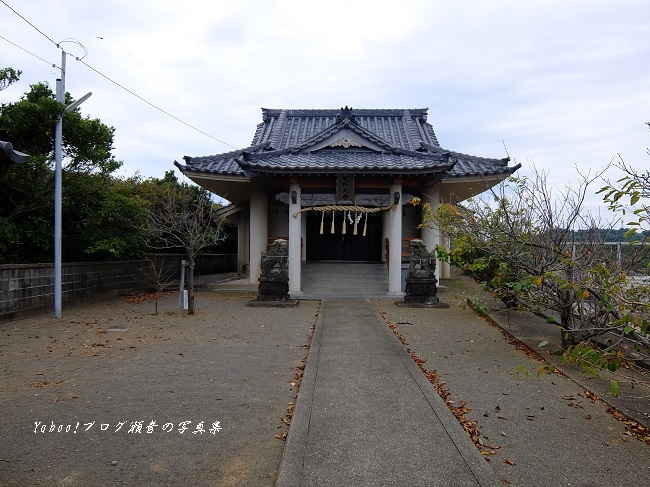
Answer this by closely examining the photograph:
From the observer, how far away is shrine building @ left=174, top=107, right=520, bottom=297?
13539 mm

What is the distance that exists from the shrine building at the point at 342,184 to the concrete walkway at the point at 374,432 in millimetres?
7131

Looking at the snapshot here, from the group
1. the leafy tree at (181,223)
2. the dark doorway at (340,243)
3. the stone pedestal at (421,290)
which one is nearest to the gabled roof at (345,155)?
the leafy tree at (181,223)

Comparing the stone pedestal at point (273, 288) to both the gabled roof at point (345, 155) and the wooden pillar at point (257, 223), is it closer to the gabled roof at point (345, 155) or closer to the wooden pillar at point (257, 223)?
the gabled roof at point (345, 155)

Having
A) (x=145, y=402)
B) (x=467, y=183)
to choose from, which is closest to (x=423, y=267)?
(x=467, y=183)

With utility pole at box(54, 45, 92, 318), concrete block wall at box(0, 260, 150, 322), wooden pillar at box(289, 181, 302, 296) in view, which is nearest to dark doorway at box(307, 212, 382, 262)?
wooden pillar at box(289, 181, 302, 296)

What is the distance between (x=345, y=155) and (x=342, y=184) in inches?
56.7

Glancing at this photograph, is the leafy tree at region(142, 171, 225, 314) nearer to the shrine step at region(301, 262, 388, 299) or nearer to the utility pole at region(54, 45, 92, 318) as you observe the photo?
the utility pole at region(54, 45, 92, 318)

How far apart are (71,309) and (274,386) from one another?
845 cm

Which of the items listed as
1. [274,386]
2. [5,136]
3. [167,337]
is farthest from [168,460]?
[5,136]

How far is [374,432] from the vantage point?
3828 millimetres

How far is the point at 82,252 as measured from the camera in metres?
13.2

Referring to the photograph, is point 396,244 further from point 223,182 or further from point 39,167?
point 39,167

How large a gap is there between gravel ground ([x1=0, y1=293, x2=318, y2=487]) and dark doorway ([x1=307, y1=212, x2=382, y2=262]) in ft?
31.1

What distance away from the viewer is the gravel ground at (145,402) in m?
3.28
